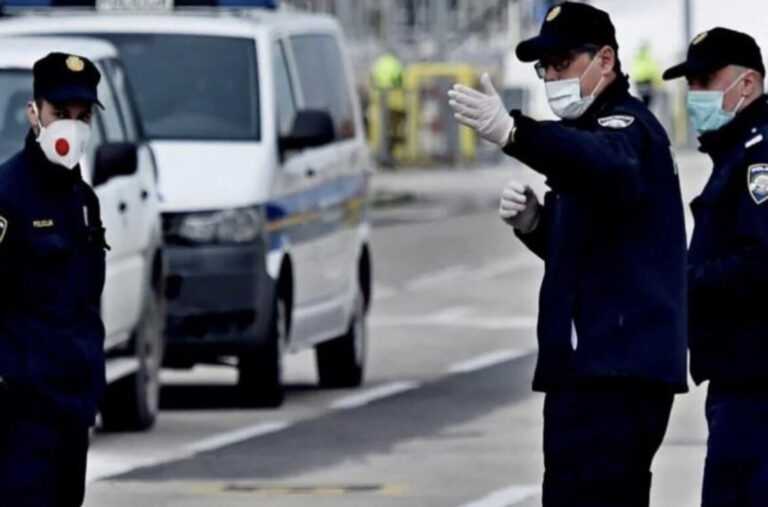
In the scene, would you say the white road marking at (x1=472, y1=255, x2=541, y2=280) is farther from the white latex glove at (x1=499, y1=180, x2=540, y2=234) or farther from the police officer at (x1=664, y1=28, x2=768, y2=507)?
the white latex glove at (x1=499, y1=180, x2=540, y2=234)

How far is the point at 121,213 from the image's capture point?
14680 millimetres

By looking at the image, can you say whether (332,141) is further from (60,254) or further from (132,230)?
(60,254)

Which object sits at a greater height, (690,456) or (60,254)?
(60,254)

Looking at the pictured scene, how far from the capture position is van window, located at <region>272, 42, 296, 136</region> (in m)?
16.7

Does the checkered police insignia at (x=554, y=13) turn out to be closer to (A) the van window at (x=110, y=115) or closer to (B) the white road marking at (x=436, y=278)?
(A) the van window at (x=110, y=115)

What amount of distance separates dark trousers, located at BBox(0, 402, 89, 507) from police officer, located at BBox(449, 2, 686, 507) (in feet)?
4.14

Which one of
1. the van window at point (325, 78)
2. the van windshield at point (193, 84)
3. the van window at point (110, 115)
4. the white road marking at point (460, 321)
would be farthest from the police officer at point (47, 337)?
the white road marking at point (460, 321)

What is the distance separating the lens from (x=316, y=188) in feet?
55.6

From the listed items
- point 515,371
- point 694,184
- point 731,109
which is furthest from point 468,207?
point 731,109

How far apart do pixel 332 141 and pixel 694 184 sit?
22418 mm

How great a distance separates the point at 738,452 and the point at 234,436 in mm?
6595

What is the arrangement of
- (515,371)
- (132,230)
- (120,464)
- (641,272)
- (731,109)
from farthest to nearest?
1. (515,371)
2. (132,230)
3. (120,464)
4. (731,109)
5. (641,272)

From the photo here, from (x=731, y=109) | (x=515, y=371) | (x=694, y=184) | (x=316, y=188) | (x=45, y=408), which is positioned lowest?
(x=694, y=184)

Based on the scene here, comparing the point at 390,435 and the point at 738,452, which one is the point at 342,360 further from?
the point at 738,452
